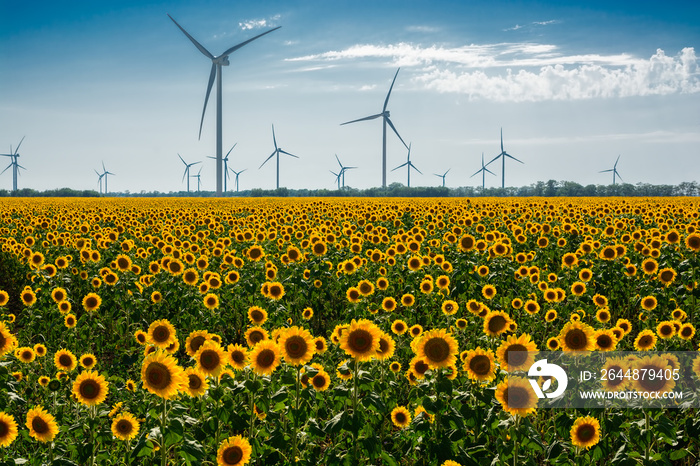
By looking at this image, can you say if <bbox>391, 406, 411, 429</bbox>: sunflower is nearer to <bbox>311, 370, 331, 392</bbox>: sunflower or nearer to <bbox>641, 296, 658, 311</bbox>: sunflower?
<bbox>311, 370, 331, 392</bbox>: sunflower

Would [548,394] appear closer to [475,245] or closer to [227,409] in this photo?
[227,409]

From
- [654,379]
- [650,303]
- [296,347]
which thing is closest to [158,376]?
[296,347]

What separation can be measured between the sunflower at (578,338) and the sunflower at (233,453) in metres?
3.15

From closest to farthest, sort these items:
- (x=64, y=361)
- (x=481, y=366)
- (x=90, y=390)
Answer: (x=481, y=366), (x=90, y=390), (x=64, y=361)

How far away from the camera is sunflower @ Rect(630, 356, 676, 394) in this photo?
4.75 m

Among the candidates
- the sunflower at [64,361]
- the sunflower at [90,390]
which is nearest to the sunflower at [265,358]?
the sunflower at [90,390]

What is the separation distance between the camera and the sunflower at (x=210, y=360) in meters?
4.70

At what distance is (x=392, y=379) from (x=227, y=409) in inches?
80.0

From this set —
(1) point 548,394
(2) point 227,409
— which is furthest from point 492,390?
(2) point 227,409

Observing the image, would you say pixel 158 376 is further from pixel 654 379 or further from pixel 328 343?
pixel 328 343

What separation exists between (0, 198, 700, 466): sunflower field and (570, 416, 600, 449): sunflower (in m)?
0.01

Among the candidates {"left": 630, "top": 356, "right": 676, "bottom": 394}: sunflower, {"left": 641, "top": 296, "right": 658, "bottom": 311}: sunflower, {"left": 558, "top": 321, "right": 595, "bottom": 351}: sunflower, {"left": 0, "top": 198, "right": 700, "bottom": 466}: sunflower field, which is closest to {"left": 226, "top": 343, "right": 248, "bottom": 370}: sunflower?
{"left": 0, "top": 198, "right": 700, "bottom": 466}: sunflower field

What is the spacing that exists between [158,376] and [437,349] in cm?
221

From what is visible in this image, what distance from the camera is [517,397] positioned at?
4.37 m
